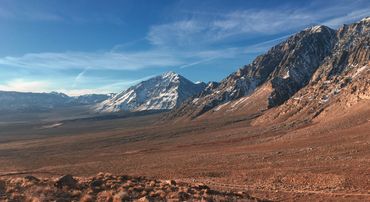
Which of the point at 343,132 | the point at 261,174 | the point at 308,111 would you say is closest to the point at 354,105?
the point at 308,111

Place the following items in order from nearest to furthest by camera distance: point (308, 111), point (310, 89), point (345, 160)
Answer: point (345, 160) → point (308, 111) → point (310, 89)

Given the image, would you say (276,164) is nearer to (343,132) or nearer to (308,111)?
(343,132)

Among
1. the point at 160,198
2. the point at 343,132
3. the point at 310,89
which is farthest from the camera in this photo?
the point at 310,89

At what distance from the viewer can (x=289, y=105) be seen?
13000 cm

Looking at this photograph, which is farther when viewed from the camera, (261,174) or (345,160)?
(345,160)

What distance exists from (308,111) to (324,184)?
274ft

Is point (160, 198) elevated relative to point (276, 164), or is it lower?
elevated

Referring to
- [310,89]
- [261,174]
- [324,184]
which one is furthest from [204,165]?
[310,89]

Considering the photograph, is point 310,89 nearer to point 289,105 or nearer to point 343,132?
point 289,105

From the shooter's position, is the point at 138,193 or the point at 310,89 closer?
the point at 138,193

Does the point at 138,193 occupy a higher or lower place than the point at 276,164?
higher

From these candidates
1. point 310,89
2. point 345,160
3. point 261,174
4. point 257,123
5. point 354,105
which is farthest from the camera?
point 310,89

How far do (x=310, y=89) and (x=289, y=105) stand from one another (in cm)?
1508

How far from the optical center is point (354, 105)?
299 feet
